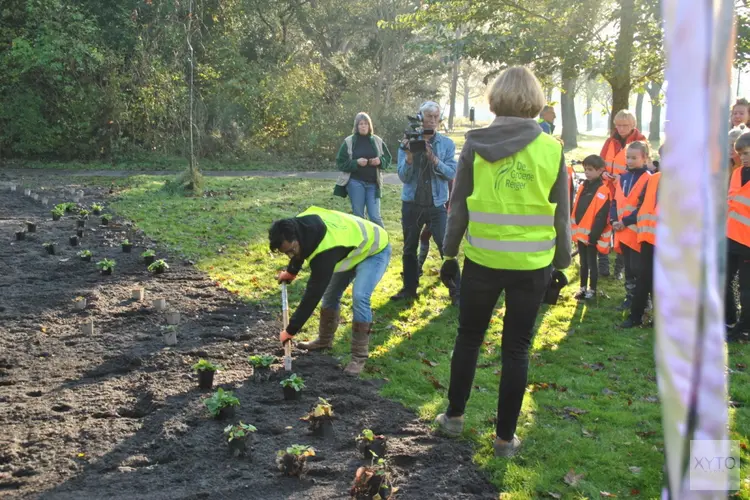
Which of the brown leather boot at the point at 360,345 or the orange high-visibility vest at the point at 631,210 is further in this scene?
the orange high-visibility vest at the point at 631,210

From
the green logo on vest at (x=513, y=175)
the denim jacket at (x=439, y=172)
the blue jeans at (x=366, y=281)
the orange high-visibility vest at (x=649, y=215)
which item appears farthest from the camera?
the denim jacket at (x=439, y=172)

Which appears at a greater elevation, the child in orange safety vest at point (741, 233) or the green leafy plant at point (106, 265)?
the child in orange safety vest at point (741, 233)

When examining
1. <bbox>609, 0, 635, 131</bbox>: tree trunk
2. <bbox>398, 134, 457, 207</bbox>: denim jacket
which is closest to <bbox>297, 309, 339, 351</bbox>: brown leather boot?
<bbox>398, 134, 457, 207</bbox>: denim jacket

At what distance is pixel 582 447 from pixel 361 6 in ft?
93.9

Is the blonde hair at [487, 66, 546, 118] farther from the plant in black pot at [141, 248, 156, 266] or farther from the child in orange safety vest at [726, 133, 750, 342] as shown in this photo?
the plant in black pot at [141, 248, 156, 266]

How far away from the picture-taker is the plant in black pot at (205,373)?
5.12 meters

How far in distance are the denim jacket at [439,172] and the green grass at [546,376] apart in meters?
1.22

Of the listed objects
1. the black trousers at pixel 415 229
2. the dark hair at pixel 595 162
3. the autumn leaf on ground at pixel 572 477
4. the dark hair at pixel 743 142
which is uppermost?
the dark hair at pixel 743 142

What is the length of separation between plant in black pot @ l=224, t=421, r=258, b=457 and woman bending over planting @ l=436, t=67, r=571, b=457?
1.45 metres

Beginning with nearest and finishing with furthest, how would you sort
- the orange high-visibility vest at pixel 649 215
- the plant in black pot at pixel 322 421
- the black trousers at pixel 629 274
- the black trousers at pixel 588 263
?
1. the plant in black pot at pixel 322 421
2. the orange high-visibility vest at pixel 649 215
3. the black trousers at pixel 629 274
4. the black trousers at pixel 588 263

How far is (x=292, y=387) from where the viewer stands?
4.98m

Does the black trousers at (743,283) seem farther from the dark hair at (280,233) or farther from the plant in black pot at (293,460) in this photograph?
the plant in black pot at (293,460)

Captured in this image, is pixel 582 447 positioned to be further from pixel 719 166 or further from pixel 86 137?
pixel 86 137

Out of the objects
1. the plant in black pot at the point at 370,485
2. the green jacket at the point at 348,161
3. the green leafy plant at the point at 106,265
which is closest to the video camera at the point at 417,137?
the green jacket at the point at 348,161
